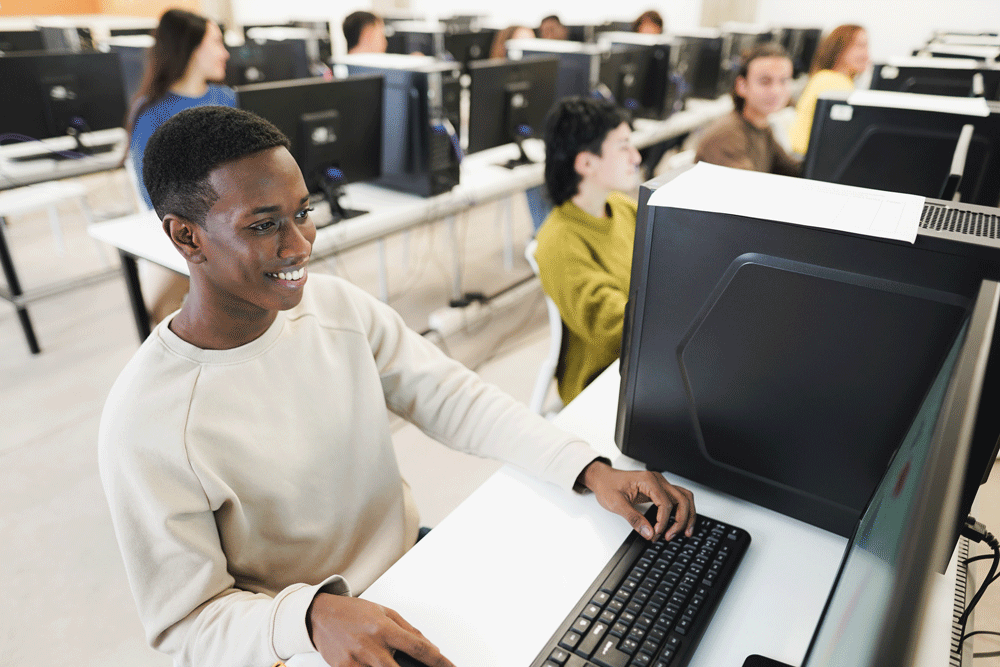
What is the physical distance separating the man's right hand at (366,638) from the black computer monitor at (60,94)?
8.43 feet

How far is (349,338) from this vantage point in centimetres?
91

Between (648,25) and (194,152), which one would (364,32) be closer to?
(648,25)

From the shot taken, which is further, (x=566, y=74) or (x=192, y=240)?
(x=566, y=74)

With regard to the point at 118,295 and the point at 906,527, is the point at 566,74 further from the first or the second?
the point at 906,527

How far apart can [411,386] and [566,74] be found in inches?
98.8

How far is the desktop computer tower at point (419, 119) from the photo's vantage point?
7.16 feet

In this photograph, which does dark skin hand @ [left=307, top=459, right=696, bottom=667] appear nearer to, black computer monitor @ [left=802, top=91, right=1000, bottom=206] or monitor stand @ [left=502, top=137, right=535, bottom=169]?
black computer monitor @ [left=802, top=91, right=1000, bottom=206]

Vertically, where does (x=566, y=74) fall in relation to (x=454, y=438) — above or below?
above

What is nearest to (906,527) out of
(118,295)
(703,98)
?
(118,295)

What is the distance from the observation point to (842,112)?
1401 mm

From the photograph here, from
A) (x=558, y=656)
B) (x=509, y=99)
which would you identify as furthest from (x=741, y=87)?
(x=558, y=656)

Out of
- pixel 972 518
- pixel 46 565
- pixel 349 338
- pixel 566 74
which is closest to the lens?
pixel 972 518

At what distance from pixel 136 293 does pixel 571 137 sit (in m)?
1.33

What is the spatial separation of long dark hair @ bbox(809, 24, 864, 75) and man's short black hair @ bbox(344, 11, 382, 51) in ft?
7.87
